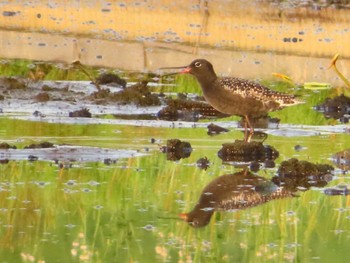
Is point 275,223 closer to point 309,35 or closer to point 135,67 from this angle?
point 135,67

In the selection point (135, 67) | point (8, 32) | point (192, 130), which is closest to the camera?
point (192, 130)

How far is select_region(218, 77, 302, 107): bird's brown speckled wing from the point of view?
12.1 metres

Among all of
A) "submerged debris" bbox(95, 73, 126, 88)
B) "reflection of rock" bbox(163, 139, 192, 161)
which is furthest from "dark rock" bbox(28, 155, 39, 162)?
"submerged debris" bbox(95, 73, 126, 88)

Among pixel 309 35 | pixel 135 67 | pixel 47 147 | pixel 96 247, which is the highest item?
pixel 309 35

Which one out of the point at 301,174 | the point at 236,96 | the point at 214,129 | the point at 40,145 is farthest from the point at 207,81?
the point at 301,174

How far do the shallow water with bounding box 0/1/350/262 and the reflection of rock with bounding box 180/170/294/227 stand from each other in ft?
0.04

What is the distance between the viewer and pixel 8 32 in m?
18.8

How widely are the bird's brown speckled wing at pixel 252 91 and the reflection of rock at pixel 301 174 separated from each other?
181cm

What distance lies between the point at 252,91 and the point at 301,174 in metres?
2.04

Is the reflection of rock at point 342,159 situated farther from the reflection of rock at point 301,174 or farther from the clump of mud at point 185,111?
the clump of mud at point 185,111

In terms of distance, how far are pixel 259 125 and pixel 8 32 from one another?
21.8 ft

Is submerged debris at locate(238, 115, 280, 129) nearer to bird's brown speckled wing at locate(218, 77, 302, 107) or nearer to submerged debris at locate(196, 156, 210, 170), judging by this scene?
bird's brown speckled wing at locate(218, 77, 302, 107)

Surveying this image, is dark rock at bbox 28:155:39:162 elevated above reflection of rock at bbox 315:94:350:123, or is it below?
below

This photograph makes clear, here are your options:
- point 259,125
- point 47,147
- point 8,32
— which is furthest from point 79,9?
point 47,147
